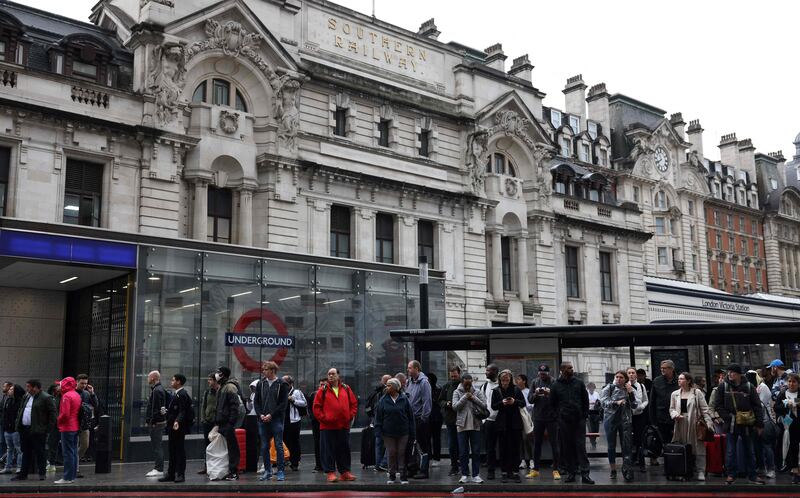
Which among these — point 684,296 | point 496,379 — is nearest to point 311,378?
point 496,379

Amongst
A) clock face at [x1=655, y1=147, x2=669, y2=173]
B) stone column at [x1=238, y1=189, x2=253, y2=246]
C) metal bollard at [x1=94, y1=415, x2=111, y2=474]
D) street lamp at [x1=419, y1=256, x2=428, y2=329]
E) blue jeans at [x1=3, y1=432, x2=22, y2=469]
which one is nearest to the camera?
metal bollard at [x1=94, y1=415, x2=111, y2=474]

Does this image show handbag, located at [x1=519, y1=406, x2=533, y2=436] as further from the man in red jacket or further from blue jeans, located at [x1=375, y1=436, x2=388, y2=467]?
the man in red jacket

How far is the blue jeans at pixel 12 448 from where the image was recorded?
19.4m

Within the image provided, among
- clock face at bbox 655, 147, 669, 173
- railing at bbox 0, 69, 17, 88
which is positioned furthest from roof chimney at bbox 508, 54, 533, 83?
railing at bbox 0, 69, 17, 88

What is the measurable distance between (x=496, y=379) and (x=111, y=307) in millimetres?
12666

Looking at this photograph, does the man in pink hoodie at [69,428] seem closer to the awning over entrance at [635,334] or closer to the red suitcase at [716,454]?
the awning over entrance at [635,334]

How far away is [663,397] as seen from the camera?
57.0 feet

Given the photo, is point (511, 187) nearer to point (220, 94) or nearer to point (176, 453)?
point (220, 94)

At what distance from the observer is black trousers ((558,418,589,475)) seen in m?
16.0

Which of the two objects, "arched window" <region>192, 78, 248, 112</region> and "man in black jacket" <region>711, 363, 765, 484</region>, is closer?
"man in black jacket" <region>711, 363, 765, 484</region>

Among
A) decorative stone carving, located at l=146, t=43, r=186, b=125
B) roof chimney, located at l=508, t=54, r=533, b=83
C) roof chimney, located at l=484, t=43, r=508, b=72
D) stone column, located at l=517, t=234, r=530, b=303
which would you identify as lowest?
stone column, located at l=517, t=234, r=530, b=303

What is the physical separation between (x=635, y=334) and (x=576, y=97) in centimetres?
5431

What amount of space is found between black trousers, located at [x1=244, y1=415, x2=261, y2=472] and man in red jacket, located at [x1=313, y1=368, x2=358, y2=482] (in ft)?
8.21

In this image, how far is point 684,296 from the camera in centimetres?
5481
